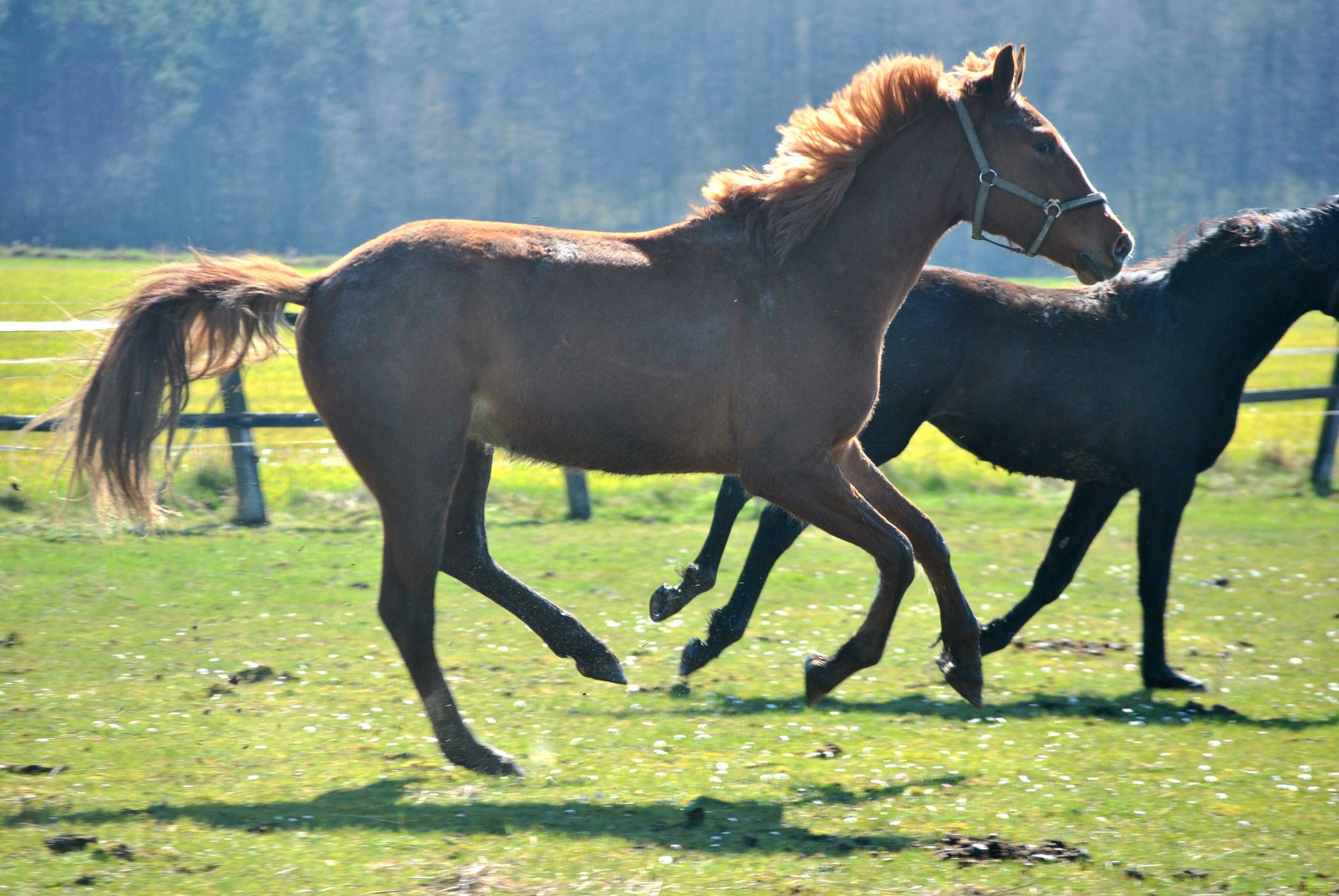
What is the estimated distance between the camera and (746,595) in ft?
18.4

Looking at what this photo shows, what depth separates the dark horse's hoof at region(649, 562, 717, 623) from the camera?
5.60 meters

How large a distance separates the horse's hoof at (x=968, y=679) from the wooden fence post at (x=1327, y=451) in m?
8.83

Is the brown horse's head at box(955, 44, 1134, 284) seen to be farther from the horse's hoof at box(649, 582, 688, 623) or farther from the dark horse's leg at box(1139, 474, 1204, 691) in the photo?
the horse's hoof at box(649, 582, 688, 623)

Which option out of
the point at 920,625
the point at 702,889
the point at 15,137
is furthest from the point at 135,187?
the point at 702,889

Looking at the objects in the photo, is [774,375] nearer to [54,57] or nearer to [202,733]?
[202,733]

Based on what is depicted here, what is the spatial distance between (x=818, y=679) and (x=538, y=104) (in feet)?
142

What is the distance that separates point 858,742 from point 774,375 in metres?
1.63

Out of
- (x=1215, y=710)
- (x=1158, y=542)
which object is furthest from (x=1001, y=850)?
(x=1158, y=542)

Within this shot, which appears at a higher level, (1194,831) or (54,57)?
(54,57)

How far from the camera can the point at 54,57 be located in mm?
26156

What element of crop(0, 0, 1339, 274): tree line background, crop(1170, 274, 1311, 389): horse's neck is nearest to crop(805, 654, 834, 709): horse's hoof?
crop(1170, 274, 1311, 389): horse's neck

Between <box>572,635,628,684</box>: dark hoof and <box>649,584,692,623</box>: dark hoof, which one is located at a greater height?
<box>649,584,692,623</box>: dark hoof

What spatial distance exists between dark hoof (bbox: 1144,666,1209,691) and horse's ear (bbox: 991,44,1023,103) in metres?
2.95

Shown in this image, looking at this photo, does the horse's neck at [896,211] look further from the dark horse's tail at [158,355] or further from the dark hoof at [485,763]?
the dark hoof at [485,763]
